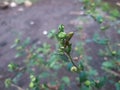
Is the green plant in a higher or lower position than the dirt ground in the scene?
higher

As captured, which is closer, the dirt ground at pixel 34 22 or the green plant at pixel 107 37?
the green plant at pixel 107 37

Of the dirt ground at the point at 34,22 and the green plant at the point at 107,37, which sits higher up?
the green plant at the point at 107,37

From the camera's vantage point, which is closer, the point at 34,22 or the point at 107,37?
the point at 107,37

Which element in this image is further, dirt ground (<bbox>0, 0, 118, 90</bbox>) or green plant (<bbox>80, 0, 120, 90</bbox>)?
dirt ground (<bbox>0, 0, 118, 90</bbox>)

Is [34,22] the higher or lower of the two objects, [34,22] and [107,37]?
the lower

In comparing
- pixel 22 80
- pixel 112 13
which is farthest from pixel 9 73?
pixel 112 13

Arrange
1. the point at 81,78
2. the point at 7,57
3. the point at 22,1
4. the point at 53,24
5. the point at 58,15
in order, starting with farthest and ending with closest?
the point at 22,1
the point at 58,15
the point at 53,24
the point at 7,57
the point at 81,78

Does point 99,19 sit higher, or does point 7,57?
point 99,19

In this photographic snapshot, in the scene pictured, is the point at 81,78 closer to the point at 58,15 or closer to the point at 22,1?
the point at 58,15
